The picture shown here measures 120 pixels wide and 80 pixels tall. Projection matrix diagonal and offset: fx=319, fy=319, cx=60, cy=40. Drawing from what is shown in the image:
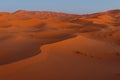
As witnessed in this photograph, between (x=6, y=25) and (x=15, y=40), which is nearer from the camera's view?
(x=15, y=40)

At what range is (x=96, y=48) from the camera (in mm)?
11828

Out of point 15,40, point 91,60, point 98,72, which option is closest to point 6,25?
point 15,40

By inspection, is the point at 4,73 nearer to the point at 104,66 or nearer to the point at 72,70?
the point at 72,70

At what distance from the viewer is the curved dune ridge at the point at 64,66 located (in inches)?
283

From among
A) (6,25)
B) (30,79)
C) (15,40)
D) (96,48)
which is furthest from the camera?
(6,25)

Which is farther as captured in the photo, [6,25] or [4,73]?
[6,25]

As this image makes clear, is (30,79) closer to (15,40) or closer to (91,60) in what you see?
(91,60)

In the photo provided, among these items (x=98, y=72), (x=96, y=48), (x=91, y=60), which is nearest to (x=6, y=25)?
(x=96, y=48)

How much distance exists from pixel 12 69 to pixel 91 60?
2852mm

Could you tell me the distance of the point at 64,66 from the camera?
812 centimetres

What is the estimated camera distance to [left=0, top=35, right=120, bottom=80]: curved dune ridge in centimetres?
718

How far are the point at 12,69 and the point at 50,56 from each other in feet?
5.73

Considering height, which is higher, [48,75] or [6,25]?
[48,75]

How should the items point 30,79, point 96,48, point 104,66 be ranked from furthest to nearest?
point 96,48 < point 104,66 < point 30,79
